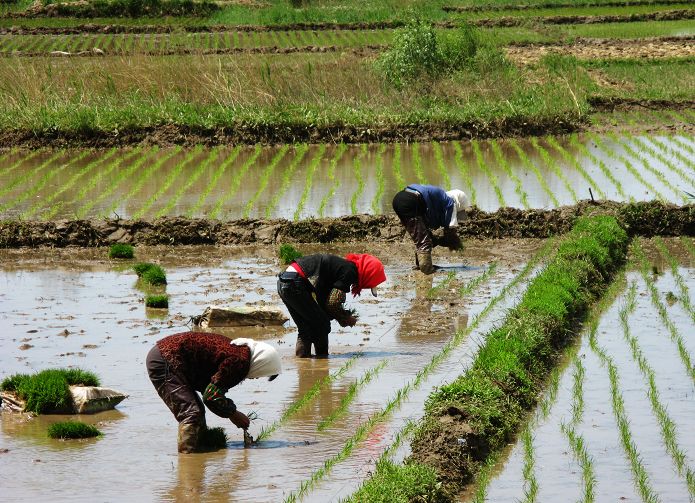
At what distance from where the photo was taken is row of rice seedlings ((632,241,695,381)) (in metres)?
9.66

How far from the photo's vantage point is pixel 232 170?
67.4ft

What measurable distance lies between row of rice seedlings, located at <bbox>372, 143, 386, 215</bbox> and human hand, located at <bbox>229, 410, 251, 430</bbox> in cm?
926

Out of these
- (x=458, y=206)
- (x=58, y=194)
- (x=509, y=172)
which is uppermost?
(x=509, y=172)

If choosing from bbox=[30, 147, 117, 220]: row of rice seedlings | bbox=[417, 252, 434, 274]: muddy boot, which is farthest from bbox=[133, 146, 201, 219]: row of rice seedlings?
bbox=[417, 252, 434, 274]: muddy boot

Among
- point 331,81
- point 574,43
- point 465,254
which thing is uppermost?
point 574,43

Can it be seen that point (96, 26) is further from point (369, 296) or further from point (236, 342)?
point (236, 342)

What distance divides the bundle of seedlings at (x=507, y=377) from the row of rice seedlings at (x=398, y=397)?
1.47 feet

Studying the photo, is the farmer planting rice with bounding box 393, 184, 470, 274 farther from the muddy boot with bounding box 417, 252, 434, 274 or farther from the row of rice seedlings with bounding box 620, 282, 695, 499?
the row of rice seedlings with bounding box 620, 282, 695, 499

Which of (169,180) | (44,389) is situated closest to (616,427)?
(44,389)

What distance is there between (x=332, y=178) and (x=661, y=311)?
29.6 feet

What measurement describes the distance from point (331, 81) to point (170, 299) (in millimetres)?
13505

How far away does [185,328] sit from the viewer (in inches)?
434

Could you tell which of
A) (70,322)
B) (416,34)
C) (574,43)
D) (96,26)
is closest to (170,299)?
(70,322)

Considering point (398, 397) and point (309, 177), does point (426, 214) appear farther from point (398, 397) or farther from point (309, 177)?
point (309, 177)
